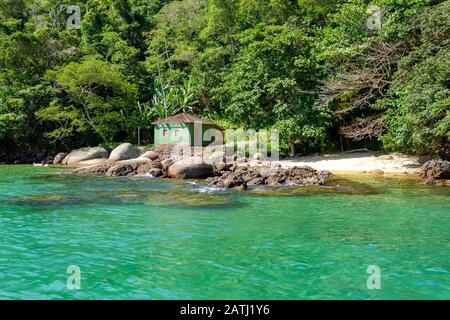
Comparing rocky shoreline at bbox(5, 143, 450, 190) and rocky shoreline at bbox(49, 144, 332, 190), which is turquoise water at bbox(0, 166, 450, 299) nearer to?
rocky shoreline at bbox(49, 144, 332, 190)

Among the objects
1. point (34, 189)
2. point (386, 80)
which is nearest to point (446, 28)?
point (386, 80)

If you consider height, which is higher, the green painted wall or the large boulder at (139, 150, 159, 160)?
the green painted wall

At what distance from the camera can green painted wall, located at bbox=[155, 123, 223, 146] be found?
34031 millimetres

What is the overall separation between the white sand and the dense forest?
0.93 meters

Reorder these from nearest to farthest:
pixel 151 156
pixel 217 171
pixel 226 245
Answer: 1. pixel 226 245
2. pixel 217 171
3. pixel 151 156

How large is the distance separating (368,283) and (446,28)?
697 inches

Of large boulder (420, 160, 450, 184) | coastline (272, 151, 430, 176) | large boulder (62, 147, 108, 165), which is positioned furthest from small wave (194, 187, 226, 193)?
A: large boulder (62, 147, 108, 165)

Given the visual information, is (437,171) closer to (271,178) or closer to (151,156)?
(271,178)

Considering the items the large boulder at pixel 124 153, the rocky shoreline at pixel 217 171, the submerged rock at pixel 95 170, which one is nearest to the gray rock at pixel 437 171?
the rocky shoreline at pixel 217 171

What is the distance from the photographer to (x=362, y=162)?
24469 mm

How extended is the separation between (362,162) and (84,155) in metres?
19.9

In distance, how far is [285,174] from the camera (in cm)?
1903

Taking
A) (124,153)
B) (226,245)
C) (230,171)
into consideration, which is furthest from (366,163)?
(226,245)

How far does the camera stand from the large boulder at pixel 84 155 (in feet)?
108
